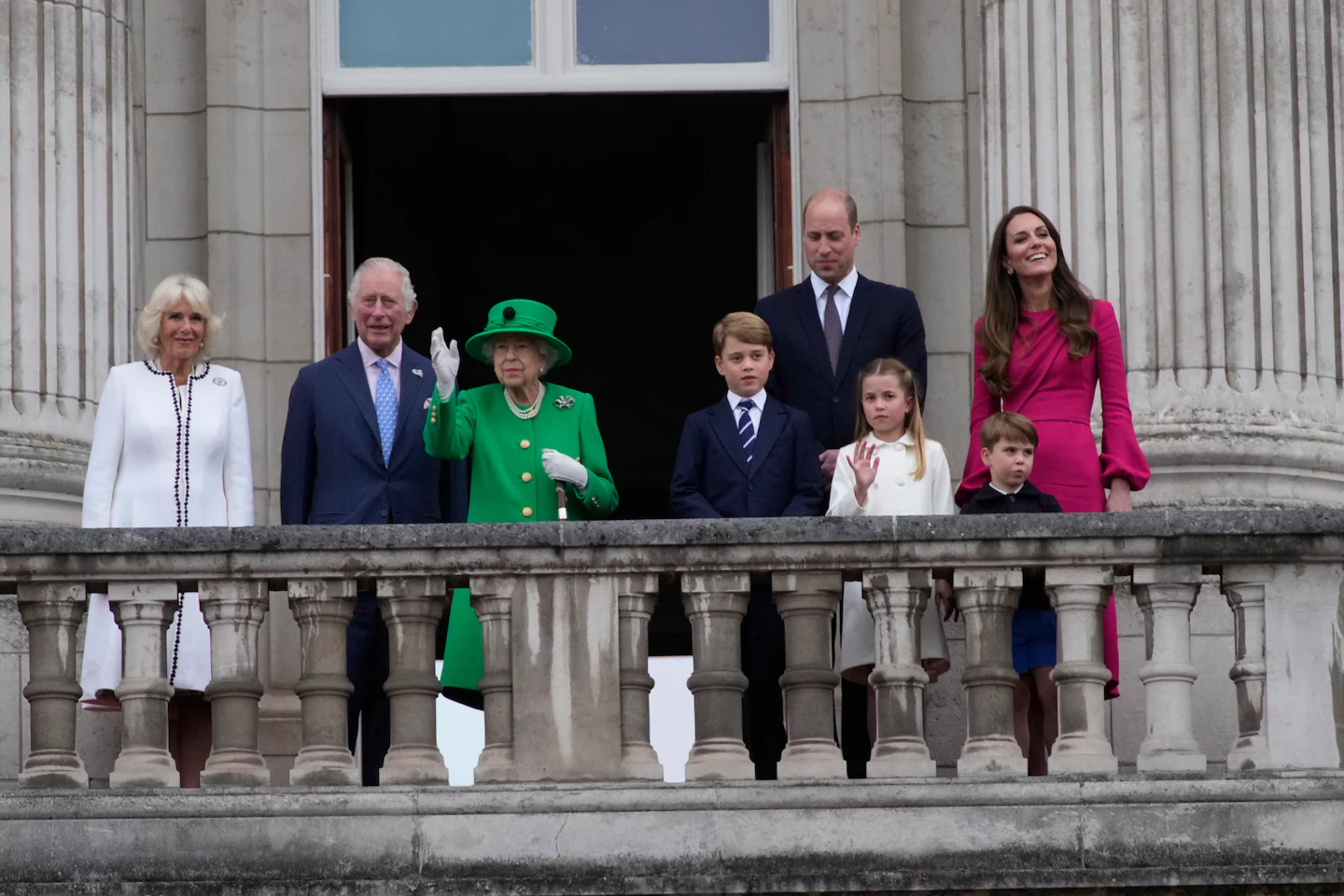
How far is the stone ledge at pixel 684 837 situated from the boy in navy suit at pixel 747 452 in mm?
803

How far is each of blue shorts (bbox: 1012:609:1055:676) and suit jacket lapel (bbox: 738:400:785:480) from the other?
1.04 m

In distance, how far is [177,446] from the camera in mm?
9602

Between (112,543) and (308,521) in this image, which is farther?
(308,521)

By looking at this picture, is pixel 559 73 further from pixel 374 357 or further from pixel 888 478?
pixel 888 478

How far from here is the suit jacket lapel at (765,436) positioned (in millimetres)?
9625

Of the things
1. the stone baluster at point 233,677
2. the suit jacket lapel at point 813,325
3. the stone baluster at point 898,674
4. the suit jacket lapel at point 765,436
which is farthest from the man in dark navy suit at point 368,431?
the stone baluster at point 898,674

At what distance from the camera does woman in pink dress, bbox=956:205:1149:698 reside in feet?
31.8

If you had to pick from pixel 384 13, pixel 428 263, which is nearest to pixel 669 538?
pixel 384 13

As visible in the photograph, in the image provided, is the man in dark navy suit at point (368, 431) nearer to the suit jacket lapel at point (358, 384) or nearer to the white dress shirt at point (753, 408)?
the suit jacket lapel at point (358, 384)

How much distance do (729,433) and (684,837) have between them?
1.59 m

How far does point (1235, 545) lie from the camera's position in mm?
9031

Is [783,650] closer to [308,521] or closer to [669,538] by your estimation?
[669,538]

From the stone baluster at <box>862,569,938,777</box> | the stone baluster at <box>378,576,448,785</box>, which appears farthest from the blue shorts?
the stone baluster at <box>378,576,448,785</box>

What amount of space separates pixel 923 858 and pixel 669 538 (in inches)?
51.7
